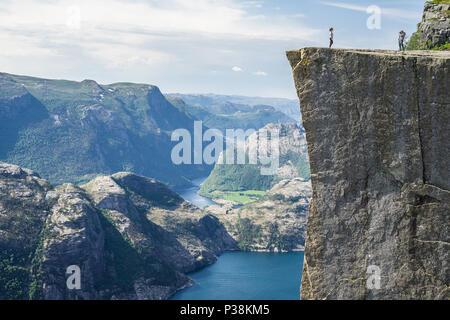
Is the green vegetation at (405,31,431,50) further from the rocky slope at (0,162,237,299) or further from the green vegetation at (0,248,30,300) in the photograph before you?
the rocky slope at (0,162,237,299)

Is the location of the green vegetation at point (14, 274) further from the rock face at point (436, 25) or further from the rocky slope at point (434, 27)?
the rock face at point (436, 25)

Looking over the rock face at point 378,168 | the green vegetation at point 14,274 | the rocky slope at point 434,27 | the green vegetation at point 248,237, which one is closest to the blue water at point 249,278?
the green vegetation at point 248,237

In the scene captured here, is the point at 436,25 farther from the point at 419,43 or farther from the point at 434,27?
the point at 419,43

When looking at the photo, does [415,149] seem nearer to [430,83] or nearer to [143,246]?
[430,83]

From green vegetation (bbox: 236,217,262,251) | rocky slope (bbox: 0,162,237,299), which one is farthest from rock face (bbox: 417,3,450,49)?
green vegetation (bbox: 236,217,262,251)

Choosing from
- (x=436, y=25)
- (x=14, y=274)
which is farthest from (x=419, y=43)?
(x=14, y=274)

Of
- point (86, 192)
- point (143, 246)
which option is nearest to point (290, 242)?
point (143, 246)

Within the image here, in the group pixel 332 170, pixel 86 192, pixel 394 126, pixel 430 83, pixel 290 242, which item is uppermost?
pixel 430 83
